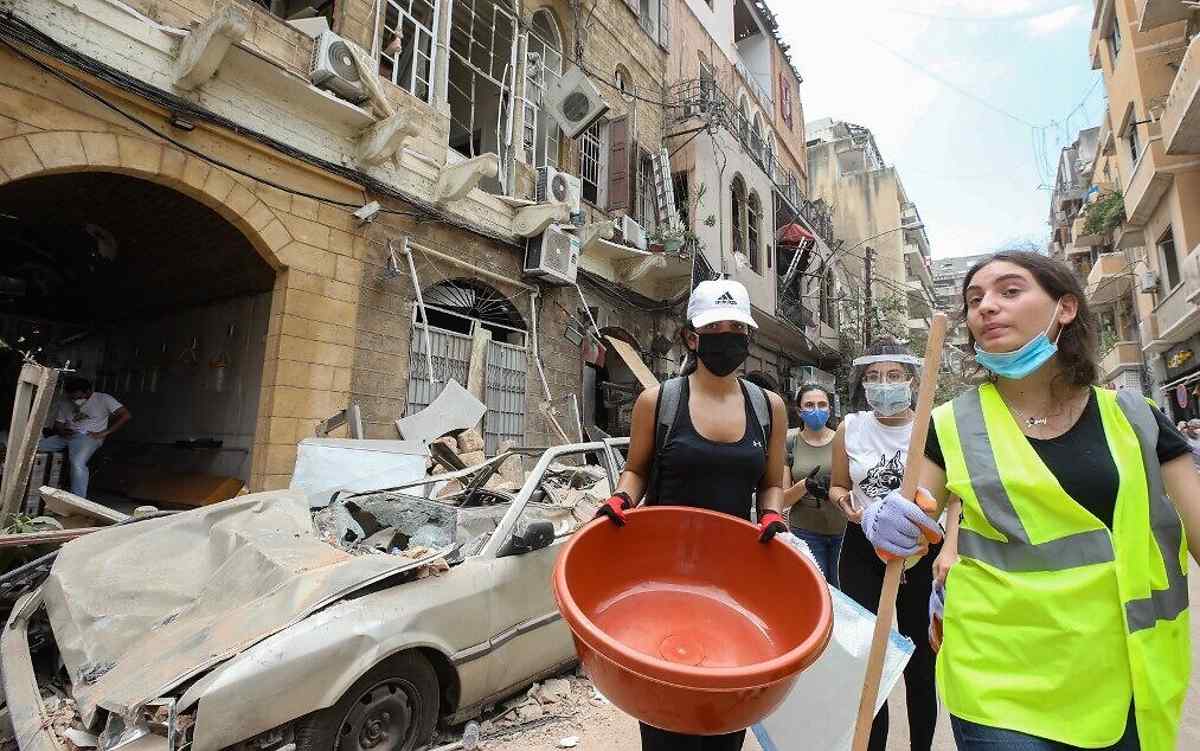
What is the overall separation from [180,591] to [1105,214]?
2786cm

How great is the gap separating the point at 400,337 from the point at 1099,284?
2496 centimetres

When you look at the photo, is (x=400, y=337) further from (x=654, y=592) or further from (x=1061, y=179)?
(x=1061, y=179)

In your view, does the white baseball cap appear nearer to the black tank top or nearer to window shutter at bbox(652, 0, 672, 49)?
the black tank top

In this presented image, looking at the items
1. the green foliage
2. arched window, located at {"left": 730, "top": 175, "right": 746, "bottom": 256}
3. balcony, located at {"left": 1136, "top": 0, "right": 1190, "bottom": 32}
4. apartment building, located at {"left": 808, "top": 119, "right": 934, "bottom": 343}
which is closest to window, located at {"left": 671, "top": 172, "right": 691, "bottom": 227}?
arched window, located at {"left": 730, "top": 175, "right": 746, "bottom": 256}

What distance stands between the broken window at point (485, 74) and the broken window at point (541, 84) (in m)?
0.42

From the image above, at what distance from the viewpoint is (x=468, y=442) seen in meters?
7.36

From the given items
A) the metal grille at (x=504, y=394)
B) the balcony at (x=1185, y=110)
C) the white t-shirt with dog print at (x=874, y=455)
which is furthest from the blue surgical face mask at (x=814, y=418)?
the balcony at (x=1185, y=110)

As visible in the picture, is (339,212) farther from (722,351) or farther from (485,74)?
(722,351)

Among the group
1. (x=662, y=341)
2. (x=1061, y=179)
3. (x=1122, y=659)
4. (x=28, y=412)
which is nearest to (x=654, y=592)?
(x=1122, y=659)

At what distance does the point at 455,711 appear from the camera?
297 centimetres

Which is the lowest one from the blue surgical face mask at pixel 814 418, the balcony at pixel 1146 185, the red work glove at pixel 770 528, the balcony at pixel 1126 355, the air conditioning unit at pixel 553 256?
the red work glove at pixel 770 528

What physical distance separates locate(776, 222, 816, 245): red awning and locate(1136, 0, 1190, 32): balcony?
9.53m

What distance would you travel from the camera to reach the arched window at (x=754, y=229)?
50.2 feet

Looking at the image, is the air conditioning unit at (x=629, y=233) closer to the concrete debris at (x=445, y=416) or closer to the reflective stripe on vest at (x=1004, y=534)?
the concrete debris at (x=445, y=416)
